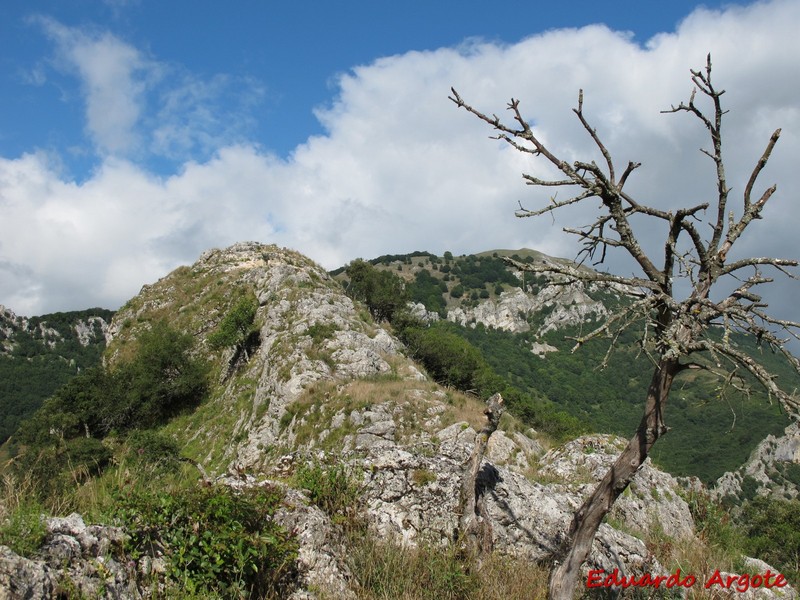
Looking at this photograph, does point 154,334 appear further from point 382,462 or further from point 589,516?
point 589,516

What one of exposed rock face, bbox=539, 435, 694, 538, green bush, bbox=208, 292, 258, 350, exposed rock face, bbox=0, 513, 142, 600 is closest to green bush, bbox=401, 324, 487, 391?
green bush, bbox=208, 292, 258, 350

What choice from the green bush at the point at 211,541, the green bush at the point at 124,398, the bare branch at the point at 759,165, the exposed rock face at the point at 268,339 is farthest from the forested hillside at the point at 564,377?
the green bush at the point at 211,541

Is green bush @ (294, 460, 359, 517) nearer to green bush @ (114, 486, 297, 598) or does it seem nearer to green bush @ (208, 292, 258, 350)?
green bush @ (114, 486, 297, 598)

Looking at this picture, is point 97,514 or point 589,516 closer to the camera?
point 97,514

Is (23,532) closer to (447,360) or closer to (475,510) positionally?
(475,510)

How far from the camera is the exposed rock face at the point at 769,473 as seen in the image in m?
62.5

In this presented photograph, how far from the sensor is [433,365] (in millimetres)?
40219

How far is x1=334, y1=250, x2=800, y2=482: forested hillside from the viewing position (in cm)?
4344

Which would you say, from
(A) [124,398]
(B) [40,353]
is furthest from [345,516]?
(B) [40,353]

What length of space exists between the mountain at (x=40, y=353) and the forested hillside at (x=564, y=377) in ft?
208

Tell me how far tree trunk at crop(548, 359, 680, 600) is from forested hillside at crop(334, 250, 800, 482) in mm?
24404

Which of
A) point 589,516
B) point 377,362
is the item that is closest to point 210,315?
point 377,362

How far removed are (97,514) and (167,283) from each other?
52.3 m

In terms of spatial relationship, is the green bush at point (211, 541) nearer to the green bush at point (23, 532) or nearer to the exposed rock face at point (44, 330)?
the green bush at point (23, 532)
